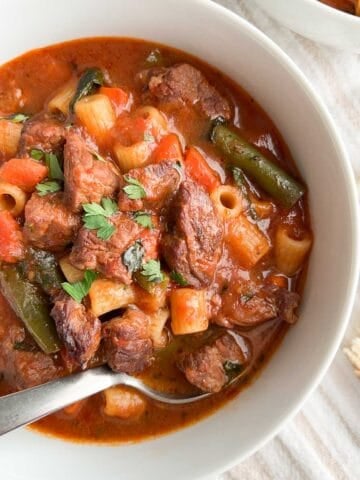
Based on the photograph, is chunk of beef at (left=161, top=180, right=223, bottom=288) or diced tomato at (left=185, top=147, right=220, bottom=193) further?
diced tomato at (left=185, top=147, right=220, bottom=193)

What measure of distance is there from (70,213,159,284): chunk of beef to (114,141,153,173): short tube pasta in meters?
0.25

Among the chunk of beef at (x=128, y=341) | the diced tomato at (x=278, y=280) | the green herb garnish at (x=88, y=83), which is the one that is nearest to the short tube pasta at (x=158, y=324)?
the chunk of beef at (x=128, y=341)

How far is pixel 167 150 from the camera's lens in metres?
3.48

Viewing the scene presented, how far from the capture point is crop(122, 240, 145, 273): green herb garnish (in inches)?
130

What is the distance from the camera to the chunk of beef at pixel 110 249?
328 centimetres

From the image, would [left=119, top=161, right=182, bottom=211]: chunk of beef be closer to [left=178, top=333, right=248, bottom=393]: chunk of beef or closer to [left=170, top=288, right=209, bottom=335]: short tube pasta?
[left=170, top=288, right=209, bottom=335]: short tube pasta

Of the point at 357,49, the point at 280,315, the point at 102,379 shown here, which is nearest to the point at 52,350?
the point at 102,379

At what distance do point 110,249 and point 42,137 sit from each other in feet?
2.01

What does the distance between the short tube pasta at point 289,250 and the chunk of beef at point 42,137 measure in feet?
3.66

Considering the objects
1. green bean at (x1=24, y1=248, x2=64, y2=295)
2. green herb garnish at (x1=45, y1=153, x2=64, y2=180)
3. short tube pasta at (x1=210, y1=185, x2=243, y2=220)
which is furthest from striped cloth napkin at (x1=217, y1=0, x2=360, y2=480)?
green bean at (x1=24, y1=248, x2=64, y2=295)

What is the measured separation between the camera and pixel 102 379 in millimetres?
3533

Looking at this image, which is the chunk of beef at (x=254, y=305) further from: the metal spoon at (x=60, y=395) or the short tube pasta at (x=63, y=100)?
the short tube pasta at (x=63, y=100)

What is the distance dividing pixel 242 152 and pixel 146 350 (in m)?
1.03

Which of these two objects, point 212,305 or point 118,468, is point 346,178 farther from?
point 118,468
